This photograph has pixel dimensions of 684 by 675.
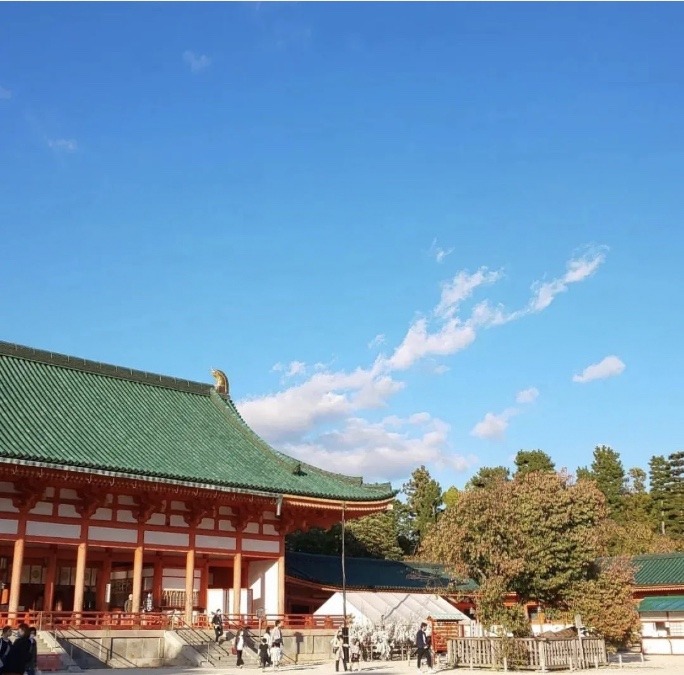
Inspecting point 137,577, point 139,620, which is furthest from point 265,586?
point 139,620

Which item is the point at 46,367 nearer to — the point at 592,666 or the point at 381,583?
the point at 381,583

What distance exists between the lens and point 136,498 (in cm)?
2761

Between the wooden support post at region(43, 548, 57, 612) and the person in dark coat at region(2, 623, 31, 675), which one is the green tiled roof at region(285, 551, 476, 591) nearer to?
the wooden support post at region(43, 548, 57, 612)

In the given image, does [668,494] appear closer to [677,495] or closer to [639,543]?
[677,495]

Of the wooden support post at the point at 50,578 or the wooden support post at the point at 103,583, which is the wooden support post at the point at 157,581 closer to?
the wooden support post at the point at 103,583

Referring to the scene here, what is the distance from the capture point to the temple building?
2527cm

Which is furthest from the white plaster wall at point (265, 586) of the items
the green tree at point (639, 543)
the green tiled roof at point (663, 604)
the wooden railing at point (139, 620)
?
the green tree at point (639, 543)

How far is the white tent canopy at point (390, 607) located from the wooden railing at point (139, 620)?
58.8 inches

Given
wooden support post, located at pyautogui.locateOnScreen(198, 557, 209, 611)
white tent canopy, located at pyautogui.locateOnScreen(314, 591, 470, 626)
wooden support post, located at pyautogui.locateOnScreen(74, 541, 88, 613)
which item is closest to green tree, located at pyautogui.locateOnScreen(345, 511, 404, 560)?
white tent canopy, located at pyautogui.locateOnScreen(314, 591, 470, 626)

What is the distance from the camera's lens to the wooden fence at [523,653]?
24328mm

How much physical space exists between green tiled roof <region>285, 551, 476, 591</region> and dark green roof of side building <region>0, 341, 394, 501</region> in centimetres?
537

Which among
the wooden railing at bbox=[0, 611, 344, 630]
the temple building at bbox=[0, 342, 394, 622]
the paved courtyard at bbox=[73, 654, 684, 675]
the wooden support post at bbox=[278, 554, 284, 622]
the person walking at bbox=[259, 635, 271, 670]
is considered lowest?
the paved courtyard at bbox=[73, 654, 684, 675]

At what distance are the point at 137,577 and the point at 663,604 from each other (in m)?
26.4

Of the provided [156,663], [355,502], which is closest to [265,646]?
[156,663]
